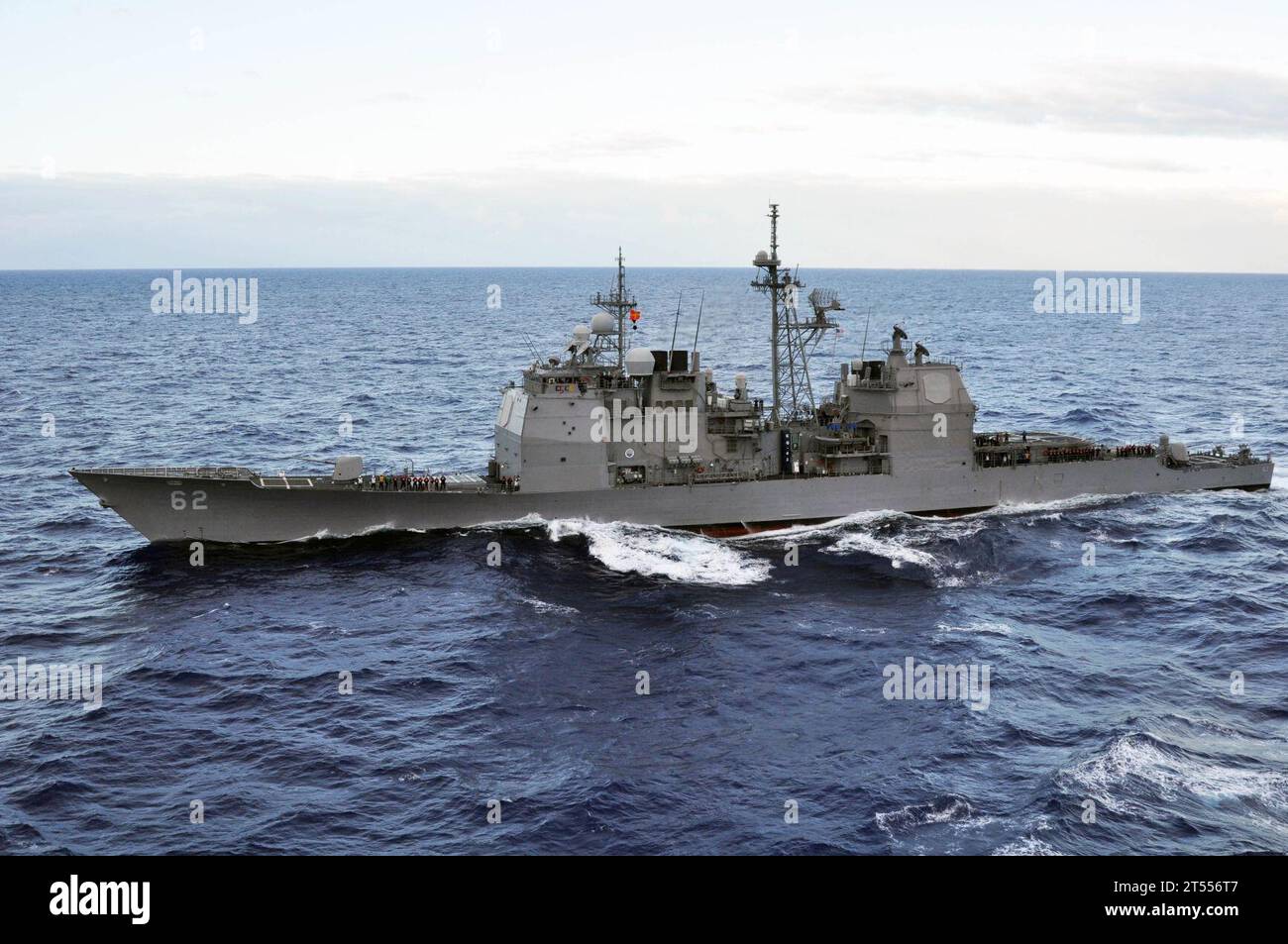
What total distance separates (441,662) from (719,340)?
3901 inches

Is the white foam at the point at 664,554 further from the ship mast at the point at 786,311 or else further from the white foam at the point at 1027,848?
the white foam at the point at 1027,848

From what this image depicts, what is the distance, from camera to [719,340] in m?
129

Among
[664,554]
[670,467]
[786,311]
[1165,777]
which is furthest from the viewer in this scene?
[786,311]

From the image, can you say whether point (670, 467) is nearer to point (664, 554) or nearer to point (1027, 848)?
point (664, 554)

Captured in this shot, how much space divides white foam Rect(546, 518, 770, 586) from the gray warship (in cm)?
63

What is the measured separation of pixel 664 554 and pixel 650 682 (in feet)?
39.9

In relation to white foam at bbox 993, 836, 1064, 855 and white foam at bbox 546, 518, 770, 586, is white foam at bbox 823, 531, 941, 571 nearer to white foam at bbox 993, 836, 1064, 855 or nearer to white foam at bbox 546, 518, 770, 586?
white foam at bbox 546, 518, 770, 586

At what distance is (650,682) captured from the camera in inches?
1245

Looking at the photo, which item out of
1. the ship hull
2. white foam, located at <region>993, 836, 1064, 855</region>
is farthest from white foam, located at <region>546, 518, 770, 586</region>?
white foam, located at <region>993, 836, 1064, 855</region>

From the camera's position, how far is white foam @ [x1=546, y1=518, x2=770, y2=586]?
4119 cm

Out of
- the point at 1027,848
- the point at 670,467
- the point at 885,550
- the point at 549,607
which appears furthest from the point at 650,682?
the point at 670,467

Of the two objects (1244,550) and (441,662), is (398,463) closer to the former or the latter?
(441,662)
